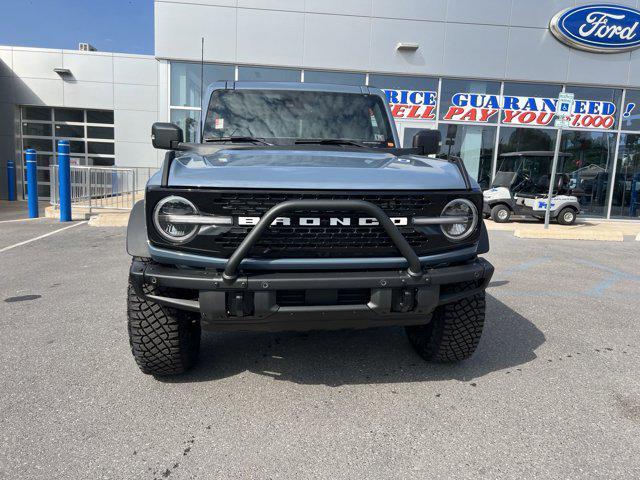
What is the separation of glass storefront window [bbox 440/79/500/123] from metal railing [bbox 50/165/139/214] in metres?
9.06

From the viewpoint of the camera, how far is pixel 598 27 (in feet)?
42.8

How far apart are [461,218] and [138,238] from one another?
180 centimetres

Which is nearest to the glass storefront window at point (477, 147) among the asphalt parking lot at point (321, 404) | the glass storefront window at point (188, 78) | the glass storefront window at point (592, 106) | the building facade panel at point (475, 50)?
the building facade panel at point (475, 50)

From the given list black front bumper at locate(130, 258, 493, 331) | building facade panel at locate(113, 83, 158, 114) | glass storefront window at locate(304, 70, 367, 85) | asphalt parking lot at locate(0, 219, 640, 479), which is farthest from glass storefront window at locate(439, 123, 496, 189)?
black front bumper at locate(130, 258, 493, 331)

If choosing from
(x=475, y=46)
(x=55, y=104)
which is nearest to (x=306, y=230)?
(x=475, y=46)

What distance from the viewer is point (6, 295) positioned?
186 inches

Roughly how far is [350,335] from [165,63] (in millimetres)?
11584

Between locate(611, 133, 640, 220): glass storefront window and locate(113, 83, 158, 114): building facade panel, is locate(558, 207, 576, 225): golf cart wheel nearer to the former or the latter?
locate(611, 133, 640, 220): glass storefront window

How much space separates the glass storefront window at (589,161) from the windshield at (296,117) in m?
12.1

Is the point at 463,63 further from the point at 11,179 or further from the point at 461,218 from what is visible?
the point at 11,179

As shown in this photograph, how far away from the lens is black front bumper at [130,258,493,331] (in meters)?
2.30

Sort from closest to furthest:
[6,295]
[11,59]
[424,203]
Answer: [424,203]
[6,295]
[11,59]

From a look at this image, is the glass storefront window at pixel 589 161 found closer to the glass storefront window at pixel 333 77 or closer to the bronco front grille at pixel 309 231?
the glass storefront window at pixel 333 77

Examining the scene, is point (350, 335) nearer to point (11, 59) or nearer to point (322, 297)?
point (322, 297)
